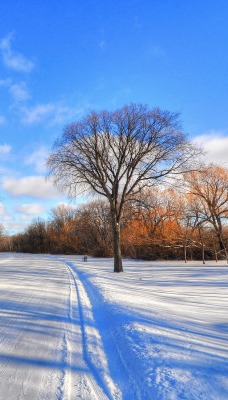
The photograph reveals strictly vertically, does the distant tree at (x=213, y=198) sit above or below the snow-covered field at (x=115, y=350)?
above

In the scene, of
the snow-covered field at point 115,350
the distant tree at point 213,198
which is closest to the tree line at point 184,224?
the distant tree at point 213,198

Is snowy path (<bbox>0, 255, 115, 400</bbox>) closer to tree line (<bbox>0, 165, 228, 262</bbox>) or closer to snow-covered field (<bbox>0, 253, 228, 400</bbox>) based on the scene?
snow-covered field (<bbox>0, 253, 228, 400</bbox>)

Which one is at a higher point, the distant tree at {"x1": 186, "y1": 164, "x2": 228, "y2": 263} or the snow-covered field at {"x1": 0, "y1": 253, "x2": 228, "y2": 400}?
the distant tree at {"x1": 186, "y1": 164, "x2": 228, "y2": 263}

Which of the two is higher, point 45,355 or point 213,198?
point 213,198

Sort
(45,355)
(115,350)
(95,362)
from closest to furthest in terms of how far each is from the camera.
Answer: (95,362) < (45,355) < (115,350)

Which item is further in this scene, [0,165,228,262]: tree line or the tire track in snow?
[0,165,228,262]: tree line

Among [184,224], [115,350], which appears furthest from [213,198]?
[115,350]

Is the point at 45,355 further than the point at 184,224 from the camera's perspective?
No

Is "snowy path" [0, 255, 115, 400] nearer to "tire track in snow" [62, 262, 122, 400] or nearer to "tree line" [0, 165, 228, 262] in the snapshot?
"tire track in snow" [62, 262, 122, 400]

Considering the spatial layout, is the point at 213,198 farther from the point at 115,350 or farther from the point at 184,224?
the point at 115,350

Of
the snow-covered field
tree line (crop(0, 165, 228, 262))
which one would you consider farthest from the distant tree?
the snow-covered field

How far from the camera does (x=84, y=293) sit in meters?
10.5

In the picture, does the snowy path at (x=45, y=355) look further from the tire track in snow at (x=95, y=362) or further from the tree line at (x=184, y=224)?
the tree line at (x=184, y=224)

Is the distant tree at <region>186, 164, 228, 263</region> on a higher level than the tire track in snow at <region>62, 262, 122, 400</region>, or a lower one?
higher
